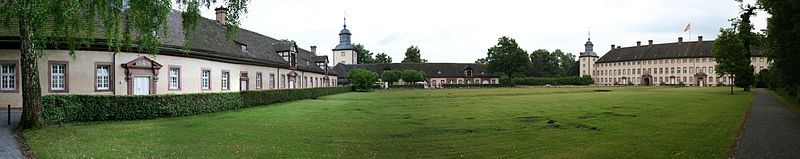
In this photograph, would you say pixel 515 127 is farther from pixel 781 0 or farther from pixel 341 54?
pixel 341 54

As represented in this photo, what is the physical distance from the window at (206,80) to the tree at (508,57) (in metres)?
67.1

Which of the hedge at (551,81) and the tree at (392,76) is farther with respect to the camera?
the hedge at (551,81)

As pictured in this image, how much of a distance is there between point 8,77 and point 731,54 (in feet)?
160

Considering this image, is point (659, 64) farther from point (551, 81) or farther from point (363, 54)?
point (363, 54)

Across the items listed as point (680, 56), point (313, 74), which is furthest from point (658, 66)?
point (313, 74)

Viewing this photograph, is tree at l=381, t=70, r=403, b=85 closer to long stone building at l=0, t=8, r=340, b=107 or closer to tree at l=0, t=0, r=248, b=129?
long stone building at l=0, t=8, r=340, b=107

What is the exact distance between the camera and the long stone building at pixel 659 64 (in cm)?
9762

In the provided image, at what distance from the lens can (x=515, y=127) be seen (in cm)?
1459

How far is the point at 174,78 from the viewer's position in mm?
26453

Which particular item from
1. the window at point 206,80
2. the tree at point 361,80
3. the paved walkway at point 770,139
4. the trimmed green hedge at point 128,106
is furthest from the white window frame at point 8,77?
the tree at point 361,80

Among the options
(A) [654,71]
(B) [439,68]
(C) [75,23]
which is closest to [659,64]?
(A) [654,71]

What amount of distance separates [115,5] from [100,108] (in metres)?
4.28

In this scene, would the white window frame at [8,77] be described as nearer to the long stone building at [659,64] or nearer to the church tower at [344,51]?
the church tower at [344,51]

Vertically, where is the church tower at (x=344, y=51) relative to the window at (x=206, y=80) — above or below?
above
